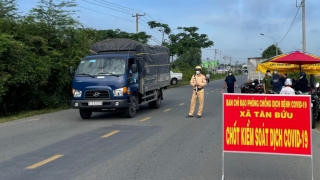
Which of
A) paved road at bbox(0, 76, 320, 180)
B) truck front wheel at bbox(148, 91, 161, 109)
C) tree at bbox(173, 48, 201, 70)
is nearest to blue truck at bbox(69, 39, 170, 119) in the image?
paved road at bbox(0, 76, 320, 180)

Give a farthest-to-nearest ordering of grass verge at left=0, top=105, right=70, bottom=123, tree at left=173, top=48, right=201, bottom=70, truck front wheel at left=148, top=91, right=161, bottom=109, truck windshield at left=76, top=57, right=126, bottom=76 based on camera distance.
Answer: tree at left=173, top=48, right=201, bottom=70 < truck front wheel at left=148, top=91, right=161, bottom=109 < grass verge at left=0, top=105, right=70, bottom=123 < truck windshield at left=76, top=57, right=126, bottom=76

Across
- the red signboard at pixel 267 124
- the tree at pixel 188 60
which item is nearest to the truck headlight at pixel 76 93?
the red signboard at pixel 267 124

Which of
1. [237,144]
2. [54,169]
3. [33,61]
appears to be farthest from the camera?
[33,61]

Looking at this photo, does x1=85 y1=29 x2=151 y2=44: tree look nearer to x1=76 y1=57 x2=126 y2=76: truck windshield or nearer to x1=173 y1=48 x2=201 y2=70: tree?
x1=76 y1=57 x2=126 y2=76: truck windshield

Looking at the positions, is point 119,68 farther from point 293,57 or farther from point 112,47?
point 293,57

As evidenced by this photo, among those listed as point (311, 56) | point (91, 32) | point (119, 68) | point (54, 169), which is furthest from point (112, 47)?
point (91, 32)

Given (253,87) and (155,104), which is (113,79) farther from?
(253,87)

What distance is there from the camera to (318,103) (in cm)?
1255

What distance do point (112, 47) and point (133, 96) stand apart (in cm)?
262

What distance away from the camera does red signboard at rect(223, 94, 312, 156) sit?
623 centimetres

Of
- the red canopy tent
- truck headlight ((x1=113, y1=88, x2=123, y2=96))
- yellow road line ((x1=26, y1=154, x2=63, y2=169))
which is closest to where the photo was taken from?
yellow road line ((x1=26, y1=154, x2=63, y2=169))

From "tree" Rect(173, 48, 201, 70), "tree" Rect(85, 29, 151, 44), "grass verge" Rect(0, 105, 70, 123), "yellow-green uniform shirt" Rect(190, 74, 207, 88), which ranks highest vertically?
"tree" Rect(85, 29, 151, 44)

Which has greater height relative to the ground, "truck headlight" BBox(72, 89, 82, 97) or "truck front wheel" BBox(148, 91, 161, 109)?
"truck headlight" BBox(72, 89, 82, 97)

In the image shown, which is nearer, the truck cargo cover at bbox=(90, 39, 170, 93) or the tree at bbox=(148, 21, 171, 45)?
the truck cargo cover at bbox=(90, 39, 170, 93)
